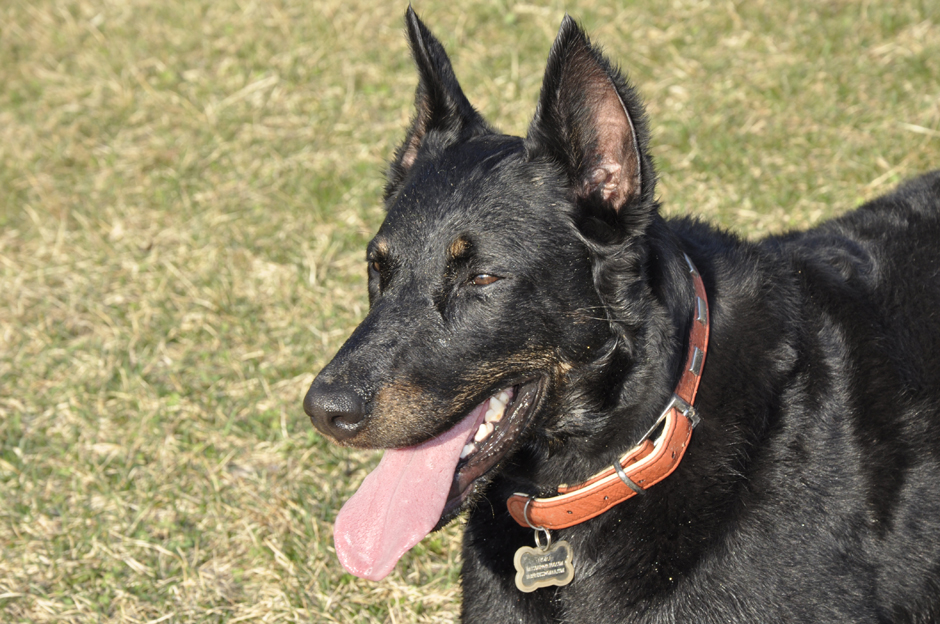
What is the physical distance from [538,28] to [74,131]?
4235 mm

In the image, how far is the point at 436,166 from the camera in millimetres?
3137

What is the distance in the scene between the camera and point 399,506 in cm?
294

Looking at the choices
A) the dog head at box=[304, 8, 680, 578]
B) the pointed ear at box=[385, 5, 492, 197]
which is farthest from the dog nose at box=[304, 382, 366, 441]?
the pointed ear at box=[385, 5, 492, 197]

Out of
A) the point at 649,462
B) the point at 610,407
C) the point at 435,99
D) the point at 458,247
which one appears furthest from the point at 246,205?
the point at 649,462

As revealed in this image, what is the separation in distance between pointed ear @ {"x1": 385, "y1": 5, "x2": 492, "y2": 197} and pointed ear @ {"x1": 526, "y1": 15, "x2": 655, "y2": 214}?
56 cm

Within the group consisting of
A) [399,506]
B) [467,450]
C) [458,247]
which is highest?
[458,247]

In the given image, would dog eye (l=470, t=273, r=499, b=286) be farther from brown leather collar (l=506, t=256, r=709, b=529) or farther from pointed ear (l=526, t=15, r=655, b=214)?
brown leather collar (l=506, t=256, r=709, b=529)

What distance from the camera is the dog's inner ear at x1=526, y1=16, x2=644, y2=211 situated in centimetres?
274

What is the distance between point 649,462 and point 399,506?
2.82 feet

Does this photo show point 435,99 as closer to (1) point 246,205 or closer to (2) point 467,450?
(2) point 467,450

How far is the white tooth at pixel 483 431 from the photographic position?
2.98 m

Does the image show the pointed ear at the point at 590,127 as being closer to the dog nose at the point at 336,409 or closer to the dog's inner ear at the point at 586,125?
the dog's inner ear at the point at 586,125

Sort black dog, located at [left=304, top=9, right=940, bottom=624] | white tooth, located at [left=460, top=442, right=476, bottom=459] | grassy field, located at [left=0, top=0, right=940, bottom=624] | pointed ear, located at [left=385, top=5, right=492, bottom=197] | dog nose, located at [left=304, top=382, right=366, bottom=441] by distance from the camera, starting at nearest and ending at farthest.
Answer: dog nose, located at [left=304, top=382, right=366, bottom=441], black dog, located at [left=304, top=9, right=940, bottom=624], white tooth, located at [left=460, top=442, right=476, bottom=459], pointed ear, located at [left=385, top=5, right=492, bottom=197], grassy field, located at [left=0, top=0, right=940, bottom=624]

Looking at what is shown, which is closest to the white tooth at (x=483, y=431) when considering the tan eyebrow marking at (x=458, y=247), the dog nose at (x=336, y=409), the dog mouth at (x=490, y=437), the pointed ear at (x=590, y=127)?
the dog mouth at (x=490, y=437)
